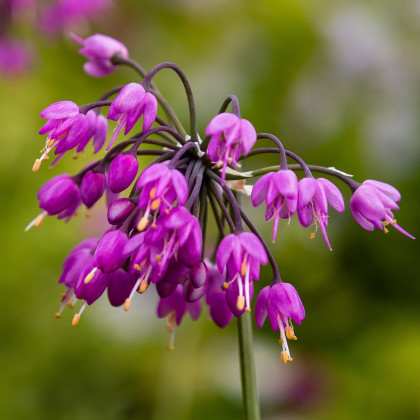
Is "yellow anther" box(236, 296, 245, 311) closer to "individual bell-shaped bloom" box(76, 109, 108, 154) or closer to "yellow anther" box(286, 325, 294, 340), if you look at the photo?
"yellow anther" box(286, 325, 294, 340)

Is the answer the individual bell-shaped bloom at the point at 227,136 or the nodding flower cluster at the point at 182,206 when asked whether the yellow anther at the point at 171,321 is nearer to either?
the nodding flower cluster at the point at 182,206

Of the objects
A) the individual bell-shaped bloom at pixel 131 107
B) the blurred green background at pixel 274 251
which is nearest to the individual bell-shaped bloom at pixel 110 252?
the individual bell-shaped bloom at pixel 131 107

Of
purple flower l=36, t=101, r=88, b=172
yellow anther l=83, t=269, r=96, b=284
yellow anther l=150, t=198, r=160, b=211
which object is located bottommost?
yellow anther l=83, t=269, r=96, b=284

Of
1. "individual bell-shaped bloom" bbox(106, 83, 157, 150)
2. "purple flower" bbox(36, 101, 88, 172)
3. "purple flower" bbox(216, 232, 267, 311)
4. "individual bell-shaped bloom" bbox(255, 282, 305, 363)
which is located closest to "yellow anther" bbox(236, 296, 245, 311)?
"purple flower" bbox(216, 232, 267, 311)

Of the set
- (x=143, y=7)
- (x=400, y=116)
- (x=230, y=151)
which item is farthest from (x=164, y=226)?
(x=143, y=7)

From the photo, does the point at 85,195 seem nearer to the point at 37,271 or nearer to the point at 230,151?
the point at 230,151

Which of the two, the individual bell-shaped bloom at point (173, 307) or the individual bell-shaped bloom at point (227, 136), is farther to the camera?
the individual bell-shaped bloom at point (173, 307)
